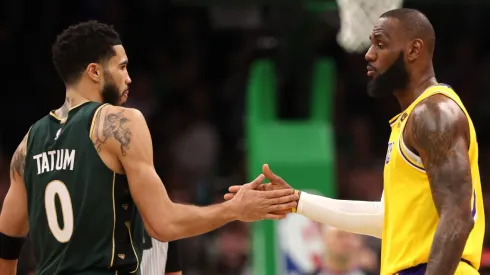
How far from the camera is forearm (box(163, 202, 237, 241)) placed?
450 cm

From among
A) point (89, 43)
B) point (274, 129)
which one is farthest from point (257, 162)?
point (89, 43)

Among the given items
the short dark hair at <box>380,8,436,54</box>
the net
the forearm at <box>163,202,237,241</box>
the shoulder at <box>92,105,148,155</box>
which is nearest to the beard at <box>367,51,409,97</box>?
the short dark hair at <box>380,8,436,54</box>

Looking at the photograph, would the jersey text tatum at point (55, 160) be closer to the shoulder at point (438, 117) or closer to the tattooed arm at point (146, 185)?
the tattooed arm at point (146, 185)

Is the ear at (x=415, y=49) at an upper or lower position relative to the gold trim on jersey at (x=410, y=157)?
upper

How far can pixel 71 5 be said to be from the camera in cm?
1159

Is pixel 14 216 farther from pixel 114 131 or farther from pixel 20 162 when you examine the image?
pixel 114 131

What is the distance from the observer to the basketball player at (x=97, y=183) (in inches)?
174

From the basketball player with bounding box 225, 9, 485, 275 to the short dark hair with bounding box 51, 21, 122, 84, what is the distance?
1036 mm

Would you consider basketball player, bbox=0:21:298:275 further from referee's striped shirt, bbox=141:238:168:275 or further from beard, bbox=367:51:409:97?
beard, bbox=367:51:409:97

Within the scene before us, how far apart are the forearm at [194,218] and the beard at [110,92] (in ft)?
2.14

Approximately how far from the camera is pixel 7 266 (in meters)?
5.02

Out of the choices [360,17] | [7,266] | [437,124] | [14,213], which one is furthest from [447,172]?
[360,17]

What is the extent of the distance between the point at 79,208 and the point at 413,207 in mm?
1541

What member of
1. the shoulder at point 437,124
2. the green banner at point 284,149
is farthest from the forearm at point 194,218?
the green banner at point 284,149
